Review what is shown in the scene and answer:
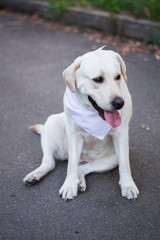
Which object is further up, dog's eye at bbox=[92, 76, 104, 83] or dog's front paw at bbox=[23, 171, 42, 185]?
dog's eye at bbox=[92, 76, 104, 83]

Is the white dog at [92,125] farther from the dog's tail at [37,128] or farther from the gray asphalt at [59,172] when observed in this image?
the dog's tail at [37,128]

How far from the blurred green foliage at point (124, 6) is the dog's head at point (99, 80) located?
447cm

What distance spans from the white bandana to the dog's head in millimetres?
121

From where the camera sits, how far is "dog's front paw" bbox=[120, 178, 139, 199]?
307 cm

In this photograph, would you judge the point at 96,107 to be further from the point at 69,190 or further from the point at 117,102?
the point at 69,190

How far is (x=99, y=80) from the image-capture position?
2.79m

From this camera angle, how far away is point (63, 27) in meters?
8.73

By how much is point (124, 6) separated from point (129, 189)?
5668 millimetres

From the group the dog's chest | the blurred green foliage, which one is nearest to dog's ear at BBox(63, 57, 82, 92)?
the dog's chest

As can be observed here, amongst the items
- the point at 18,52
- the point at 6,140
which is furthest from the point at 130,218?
the point at 18,52

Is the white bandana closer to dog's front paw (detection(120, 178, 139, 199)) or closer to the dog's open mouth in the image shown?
the dog's open mouth

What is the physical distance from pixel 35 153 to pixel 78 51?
371cm

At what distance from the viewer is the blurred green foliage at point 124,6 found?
6816mm

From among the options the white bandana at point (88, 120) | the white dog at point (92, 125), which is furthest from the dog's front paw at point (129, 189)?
the white bandana at point (88, 120)
